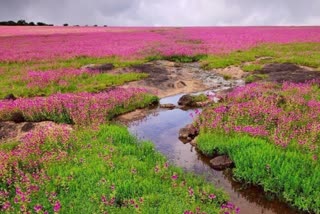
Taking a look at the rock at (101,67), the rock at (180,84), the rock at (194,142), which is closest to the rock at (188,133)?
the rock at (194,142)

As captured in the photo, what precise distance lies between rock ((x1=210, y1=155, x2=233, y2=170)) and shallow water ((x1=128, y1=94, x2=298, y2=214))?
146 mm

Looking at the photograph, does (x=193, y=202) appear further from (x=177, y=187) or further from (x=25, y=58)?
(x=25, y=58)

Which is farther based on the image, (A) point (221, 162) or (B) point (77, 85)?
(B) point (77, 85)

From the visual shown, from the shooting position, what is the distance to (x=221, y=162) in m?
8.27

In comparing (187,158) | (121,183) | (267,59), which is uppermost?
(267,59)

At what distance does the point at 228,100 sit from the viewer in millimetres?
12992

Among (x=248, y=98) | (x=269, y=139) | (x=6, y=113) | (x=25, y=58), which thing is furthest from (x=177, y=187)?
(x=25, y=58)

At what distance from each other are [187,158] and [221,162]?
0.97m

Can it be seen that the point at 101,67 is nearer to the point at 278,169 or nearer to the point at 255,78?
the point at 255,78

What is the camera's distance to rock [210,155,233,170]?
26.8ft

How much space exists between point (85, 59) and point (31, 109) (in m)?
15.4

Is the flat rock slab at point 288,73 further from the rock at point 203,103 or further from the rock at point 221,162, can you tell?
the rock at point 221,162

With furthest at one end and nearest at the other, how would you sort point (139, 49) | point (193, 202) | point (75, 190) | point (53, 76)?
point (139, 49)
point (53, 76)
point (75, 190)
point (193, 202)

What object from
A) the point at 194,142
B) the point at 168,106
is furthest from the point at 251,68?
the point at 194,142
